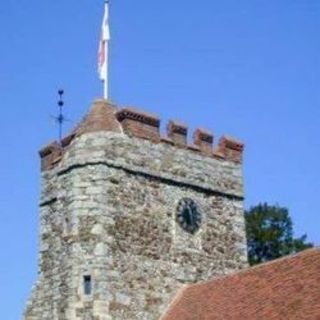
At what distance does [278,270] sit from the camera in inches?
901

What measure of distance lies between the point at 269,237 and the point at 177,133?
9.41m

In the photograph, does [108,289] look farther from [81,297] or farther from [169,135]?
[169,135]

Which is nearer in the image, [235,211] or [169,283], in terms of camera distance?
[169,283]

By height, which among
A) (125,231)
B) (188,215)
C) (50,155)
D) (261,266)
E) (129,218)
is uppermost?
(50,155)

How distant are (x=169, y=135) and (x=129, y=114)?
4.79 feet

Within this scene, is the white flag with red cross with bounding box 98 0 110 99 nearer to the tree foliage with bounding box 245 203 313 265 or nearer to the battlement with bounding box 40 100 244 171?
the battlement with bounding box 40 100 244 171

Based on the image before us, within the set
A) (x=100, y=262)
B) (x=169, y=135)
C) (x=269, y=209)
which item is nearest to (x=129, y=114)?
(x=169, y=135)

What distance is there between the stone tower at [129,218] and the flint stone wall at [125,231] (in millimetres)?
25

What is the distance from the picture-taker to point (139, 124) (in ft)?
82.6

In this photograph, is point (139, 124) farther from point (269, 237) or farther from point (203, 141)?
point (269, 237)

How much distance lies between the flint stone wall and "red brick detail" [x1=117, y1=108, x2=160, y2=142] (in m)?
0.23

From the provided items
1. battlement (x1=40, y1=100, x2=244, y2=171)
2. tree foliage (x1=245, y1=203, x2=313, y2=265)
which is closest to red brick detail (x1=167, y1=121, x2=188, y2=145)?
battlement (x1=40, y1=100, x2=244, y2=171)

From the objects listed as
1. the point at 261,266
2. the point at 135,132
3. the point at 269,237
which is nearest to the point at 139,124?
the point at 135,132

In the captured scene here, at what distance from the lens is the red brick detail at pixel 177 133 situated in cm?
2592
